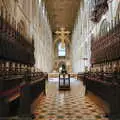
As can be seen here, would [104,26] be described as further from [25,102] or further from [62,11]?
[62,11]

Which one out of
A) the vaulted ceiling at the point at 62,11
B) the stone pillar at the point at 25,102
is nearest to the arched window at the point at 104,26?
the stone pillar at the point at 25,102

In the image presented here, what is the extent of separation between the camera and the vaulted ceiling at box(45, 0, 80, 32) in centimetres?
2934

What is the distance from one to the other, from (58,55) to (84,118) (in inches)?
1795

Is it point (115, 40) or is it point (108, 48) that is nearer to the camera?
point (115, 40)

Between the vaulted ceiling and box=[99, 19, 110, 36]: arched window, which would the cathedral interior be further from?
the vaulted ceiling

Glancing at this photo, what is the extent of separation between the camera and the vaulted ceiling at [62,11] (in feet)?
96.3

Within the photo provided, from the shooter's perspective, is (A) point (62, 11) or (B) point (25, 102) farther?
(A) point (62, 11)

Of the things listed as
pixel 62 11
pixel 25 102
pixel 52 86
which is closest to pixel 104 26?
pixel 52 86

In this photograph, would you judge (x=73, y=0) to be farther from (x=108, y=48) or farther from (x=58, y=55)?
(x=58, y=55)

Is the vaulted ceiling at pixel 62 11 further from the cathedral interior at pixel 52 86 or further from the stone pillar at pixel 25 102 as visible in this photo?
the stone pillar at pixel 25 102

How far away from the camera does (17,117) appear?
443cm

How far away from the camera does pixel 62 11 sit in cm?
3278

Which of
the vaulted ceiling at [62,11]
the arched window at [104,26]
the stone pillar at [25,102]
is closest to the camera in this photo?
the stone pillar at [25,102]

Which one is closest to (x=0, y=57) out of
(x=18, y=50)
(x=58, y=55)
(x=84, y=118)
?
(x=18, y=50)
